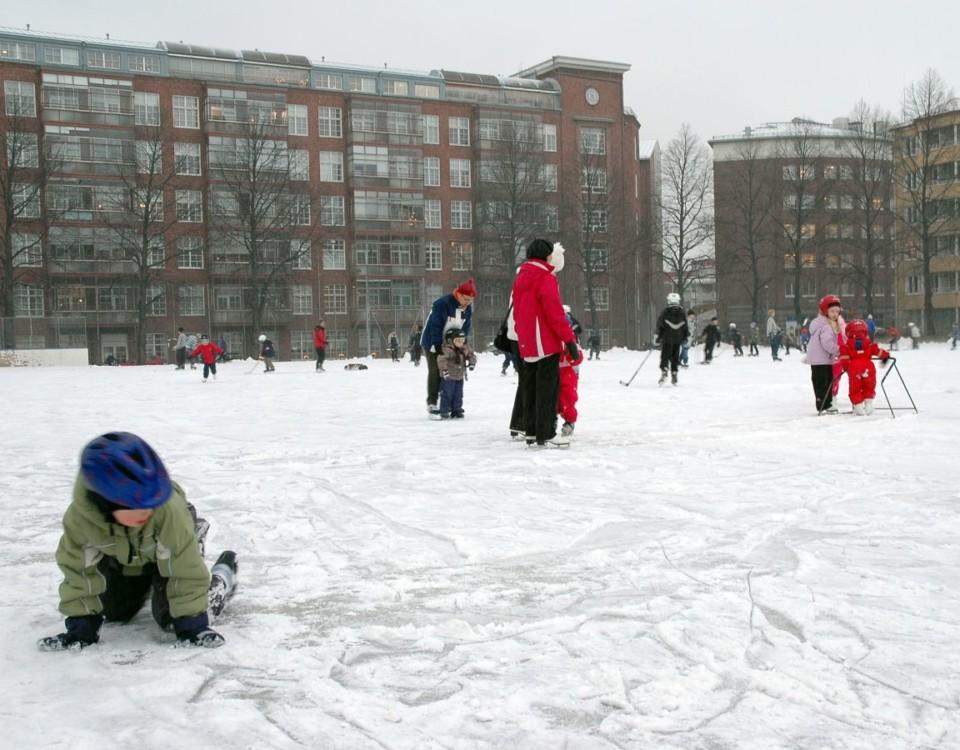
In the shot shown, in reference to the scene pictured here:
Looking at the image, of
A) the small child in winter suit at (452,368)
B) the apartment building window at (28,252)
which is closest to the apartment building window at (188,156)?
the apartment building window at (28,252)

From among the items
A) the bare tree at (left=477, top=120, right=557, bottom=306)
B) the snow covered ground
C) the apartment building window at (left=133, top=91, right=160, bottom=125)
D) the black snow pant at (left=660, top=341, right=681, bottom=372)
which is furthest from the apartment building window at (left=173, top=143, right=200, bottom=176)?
the snow covered ground

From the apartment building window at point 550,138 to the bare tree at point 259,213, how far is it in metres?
18.6

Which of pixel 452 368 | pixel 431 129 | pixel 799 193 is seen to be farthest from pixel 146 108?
pixel 452 368

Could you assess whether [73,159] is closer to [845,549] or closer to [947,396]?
[947,396]

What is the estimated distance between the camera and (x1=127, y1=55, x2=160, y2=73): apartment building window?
60.7 m

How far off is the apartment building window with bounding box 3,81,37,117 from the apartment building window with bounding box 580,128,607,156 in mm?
37492

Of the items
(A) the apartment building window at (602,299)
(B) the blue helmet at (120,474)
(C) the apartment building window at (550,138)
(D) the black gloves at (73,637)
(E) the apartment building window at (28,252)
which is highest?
(C) the apartment building window at (550,138)

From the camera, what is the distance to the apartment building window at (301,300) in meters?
64.2

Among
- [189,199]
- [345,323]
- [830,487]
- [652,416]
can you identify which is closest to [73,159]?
[189,199]

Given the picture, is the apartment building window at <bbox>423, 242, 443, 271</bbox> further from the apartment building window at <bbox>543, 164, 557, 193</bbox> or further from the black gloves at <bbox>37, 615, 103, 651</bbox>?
the black gloves at <bbox>37, 615, 103, 651</bbox>

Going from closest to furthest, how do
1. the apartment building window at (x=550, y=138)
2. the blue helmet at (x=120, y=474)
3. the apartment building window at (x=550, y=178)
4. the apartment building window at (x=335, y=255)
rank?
the blue helmet at (x=120, y=474), the apartment building window at (x=335, y=255), the apartment building window at (x=550, y=178), the apartment building window at (x=550, y=138)

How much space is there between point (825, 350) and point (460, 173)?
201ft

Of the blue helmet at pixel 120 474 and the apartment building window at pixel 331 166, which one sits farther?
the apartment building window at pixel 331 166

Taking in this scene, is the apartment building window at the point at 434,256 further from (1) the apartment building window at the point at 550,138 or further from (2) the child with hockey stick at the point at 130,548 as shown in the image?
(2) the child with hockey stick at the point at 130,548
